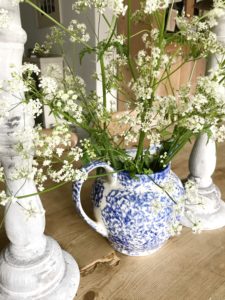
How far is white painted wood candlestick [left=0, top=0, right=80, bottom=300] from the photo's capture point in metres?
0.42

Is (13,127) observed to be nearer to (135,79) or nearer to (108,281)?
(135,79)

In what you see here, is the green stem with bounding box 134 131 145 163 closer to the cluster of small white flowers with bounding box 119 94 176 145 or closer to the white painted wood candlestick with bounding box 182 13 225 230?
the cluster of small white flowers with bounding box 119 94 176 145

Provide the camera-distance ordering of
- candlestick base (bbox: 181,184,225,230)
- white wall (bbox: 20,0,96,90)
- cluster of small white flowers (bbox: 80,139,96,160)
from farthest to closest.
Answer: white wall (bbox: 20,0,96,90), candlestick base (bbox: 181,184,225,230), cluster of small white flowers (bbox: 80,139,96,160)

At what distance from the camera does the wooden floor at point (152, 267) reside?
1.66 ft

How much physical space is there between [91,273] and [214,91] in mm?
393

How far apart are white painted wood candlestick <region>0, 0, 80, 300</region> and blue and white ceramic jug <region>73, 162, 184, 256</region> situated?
8 cm

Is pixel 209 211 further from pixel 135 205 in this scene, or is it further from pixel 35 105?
pixel 35 105

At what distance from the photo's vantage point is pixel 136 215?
0.49 m

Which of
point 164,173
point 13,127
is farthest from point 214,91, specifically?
point 13,127

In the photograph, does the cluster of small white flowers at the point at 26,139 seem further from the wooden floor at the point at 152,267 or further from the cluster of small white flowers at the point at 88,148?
the wooden floor at the point at 152,267

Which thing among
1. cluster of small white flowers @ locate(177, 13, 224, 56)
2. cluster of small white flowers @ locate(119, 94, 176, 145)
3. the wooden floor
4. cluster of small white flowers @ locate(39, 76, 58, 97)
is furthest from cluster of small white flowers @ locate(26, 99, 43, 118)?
the wooden floor

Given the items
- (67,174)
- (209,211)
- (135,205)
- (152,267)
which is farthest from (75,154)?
(209,211)

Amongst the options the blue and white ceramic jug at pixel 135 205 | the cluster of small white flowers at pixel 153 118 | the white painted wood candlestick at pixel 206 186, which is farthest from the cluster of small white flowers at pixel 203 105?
the white painted wood candlestick at pixel 206 186

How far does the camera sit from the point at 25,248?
1.65 ft
